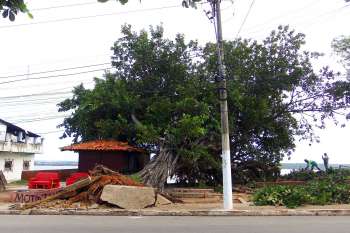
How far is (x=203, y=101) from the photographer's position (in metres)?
25.7

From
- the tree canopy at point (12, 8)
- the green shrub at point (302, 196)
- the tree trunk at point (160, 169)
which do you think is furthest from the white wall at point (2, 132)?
the tree canopy at point (12, 8)

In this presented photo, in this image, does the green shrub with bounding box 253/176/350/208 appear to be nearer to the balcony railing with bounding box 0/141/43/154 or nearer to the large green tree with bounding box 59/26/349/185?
the large green tree with bounding box 59/26/349/185

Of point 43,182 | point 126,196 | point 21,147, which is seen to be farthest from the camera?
point 21,147

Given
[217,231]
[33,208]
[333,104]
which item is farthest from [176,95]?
Result: [217,231]

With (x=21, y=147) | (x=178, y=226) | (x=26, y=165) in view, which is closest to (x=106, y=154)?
(x=178, y=226)

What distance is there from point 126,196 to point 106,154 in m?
9.71

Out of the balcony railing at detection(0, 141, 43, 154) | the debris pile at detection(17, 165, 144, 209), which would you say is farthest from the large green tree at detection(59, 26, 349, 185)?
the balcony railing at detection(0, 141, 43, 154)

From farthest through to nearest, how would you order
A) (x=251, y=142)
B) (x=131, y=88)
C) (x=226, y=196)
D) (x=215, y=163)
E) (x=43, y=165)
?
(x=43, y=165)
(x=251, y=142)
(x=131, y=88)
(x=215, y=163)
(x=226, y=196)

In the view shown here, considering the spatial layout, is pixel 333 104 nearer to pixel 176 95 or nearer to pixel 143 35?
pixel 176 95

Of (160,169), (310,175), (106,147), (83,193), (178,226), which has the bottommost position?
(178,226)

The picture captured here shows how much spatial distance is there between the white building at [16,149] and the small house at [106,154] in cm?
1811

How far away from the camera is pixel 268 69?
1095 inches

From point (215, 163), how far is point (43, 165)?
41944mm

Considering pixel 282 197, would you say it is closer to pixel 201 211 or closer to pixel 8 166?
pixel 201 211
